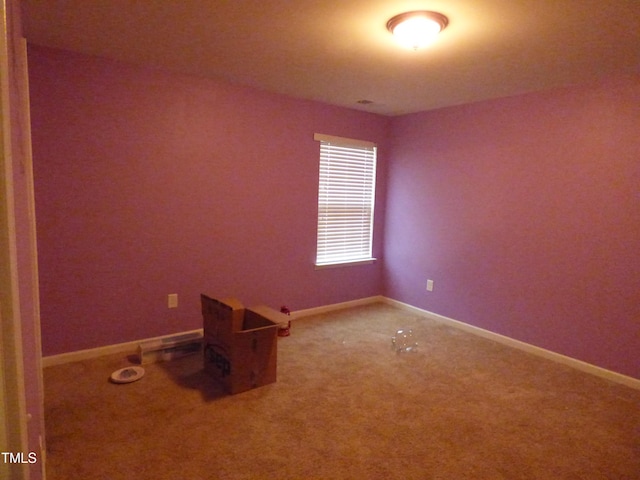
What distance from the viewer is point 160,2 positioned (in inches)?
77.9

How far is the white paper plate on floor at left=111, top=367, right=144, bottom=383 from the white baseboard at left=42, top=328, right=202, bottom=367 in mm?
357

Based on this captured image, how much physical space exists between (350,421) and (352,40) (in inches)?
91.7

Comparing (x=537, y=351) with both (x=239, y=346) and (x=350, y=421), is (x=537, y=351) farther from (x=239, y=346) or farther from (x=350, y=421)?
(x=239, y=346)

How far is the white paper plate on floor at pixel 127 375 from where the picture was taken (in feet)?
8.84

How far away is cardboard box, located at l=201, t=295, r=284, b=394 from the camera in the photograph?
8.47 feet

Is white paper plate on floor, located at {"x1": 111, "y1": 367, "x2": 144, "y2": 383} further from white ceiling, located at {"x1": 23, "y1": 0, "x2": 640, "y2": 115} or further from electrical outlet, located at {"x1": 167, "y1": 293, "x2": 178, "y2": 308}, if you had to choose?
white ceiling, located at {"x1": 23, "y1": 0, "x2": 640, "y2": 115}

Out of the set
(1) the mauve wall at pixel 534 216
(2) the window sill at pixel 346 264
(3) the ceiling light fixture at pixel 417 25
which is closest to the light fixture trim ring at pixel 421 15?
(3) the ceiling light fixture at pixel 417 25

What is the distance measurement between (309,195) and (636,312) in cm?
293

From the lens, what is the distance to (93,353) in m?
3.04

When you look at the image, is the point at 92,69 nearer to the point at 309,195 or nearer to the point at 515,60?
the point at 309,195

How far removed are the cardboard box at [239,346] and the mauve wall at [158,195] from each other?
2.50 ft

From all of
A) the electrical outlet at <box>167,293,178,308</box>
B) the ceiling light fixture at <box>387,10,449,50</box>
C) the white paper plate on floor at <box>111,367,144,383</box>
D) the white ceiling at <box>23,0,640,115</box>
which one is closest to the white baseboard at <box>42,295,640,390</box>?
the electrical outlet at <box>167,293,178,308</box>

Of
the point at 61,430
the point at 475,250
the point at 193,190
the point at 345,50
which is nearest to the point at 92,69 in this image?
the point at 193,190

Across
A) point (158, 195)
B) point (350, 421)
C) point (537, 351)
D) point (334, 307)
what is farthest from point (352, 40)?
point (537, 351)
